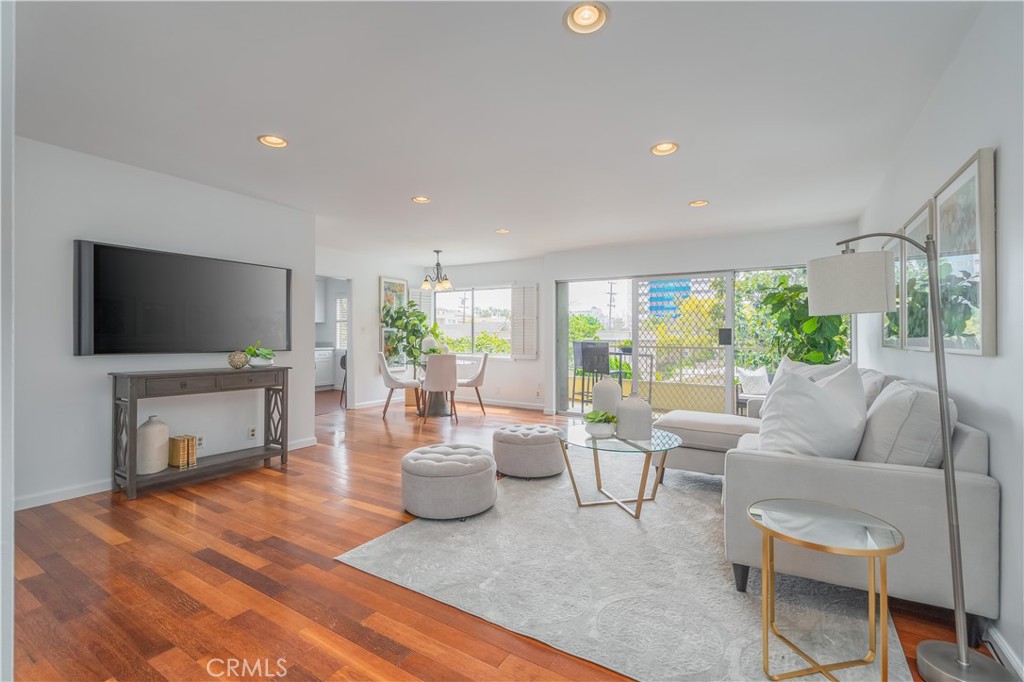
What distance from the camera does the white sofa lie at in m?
1.70

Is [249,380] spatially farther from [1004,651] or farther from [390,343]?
[1004,651]

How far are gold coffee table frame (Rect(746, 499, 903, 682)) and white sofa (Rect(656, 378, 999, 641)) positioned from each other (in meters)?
0.22

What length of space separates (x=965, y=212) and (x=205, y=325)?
481 cm

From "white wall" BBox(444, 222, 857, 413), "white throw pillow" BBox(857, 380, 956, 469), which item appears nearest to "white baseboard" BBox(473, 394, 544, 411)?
"white wall" BBox(444, 222, 857, 413)

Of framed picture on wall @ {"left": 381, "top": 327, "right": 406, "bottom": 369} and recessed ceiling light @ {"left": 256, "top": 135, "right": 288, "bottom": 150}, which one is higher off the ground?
recessed ceiling light @ {"left": 256, "top": 135, "right": 288, "bottom": 150}

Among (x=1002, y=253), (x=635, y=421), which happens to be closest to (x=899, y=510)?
(x=1002, y=253)

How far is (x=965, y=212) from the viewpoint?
1.93 meters

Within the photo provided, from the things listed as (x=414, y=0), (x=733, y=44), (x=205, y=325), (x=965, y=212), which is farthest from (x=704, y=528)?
(x=205, y=325)

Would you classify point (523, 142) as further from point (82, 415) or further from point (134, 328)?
point (82, 415)

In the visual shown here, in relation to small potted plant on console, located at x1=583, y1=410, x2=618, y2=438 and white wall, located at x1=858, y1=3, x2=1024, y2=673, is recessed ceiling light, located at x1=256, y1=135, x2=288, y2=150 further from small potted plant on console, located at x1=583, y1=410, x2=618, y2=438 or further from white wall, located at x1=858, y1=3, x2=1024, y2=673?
white wall, located at x1=858, y1=3, x2=1024, y2=673

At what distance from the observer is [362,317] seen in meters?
7.25

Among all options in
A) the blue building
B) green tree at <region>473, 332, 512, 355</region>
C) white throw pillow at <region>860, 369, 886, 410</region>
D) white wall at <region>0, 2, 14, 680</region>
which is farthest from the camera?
green tree at <region>473, 332, 512, 355</region>

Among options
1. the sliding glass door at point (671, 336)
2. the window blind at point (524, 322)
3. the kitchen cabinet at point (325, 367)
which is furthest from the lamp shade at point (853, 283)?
the kitchen cabinet at point (325, 367)

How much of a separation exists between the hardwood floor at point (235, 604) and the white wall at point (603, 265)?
4.15 meters
